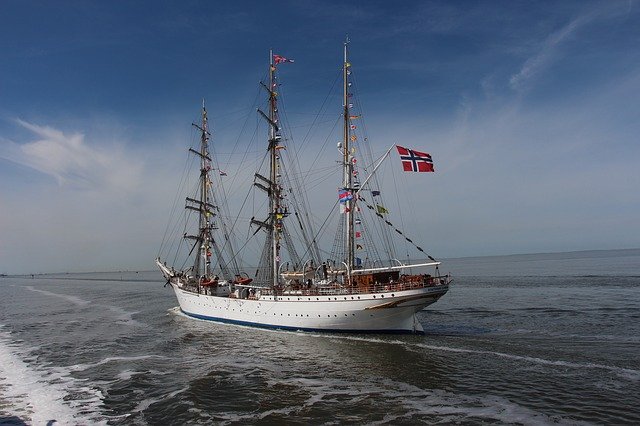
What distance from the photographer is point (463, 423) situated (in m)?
17.5

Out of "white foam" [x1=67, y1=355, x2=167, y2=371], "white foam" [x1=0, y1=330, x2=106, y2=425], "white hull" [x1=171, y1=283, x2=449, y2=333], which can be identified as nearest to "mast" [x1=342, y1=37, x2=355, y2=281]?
"white hull" [x1=171, y1=283, x2=449, y2=333]

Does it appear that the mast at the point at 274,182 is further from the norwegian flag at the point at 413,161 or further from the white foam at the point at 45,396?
the white foam at the point at 45,396

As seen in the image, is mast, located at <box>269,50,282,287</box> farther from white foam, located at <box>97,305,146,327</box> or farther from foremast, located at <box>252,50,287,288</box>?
white foam, located at <box>97,305,146,327</box>

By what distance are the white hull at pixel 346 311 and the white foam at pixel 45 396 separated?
18307 millimetres

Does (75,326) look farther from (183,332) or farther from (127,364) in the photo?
(127,364)

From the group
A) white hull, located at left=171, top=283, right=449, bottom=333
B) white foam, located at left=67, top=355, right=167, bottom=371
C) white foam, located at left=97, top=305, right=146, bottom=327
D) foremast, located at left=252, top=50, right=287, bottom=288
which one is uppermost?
foremast, located at left=252, top=50, right=287, bottom=288

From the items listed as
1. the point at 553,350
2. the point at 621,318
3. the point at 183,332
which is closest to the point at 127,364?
the point at 183,332

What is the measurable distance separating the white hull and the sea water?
1.17 m

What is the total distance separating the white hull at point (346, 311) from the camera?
35375 millimetres

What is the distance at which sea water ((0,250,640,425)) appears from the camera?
1897 cm

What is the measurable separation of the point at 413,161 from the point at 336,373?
65.1ft

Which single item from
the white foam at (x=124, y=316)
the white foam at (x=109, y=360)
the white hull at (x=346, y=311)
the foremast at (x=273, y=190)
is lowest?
the white foam at (x=124, y=316)

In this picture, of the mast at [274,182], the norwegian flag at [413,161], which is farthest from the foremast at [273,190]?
the norwegian flag at [413,161]

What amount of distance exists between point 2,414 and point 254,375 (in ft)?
41.3
